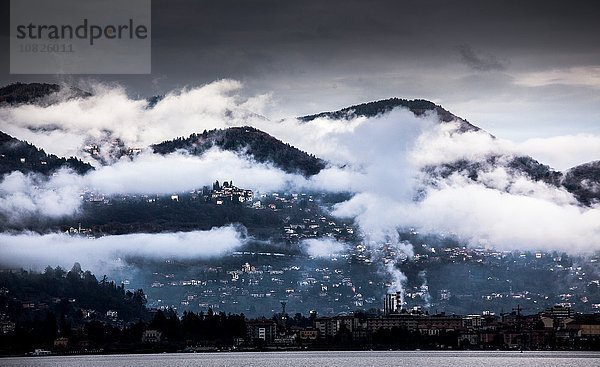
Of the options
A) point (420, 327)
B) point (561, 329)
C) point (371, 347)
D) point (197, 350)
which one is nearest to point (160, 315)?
point (197, 350)

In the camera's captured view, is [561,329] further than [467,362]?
Yes

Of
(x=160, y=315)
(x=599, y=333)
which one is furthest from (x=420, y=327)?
(x=160, y=315)

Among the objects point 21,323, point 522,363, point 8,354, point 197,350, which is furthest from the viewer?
point 21,323

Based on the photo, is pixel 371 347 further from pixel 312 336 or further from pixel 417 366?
pixel 417 366

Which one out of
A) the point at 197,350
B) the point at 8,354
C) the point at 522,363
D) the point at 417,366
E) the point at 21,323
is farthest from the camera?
the point at 21,323

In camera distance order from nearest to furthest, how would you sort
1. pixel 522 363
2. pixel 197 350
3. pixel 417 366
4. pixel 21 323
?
1. pixel 417 366
2. pixel 522 363
3. pixel 197 350
4. pixel 21 323

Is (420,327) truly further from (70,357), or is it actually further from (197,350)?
(70,357)

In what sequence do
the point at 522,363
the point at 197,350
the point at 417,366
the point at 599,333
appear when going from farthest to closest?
the point at 599,333 → the point at 197,350 → the point at 522,363 → the point at 417,366

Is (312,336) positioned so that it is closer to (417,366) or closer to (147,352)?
(147,352)

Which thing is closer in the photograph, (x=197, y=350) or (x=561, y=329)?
(x=197, y=350)
